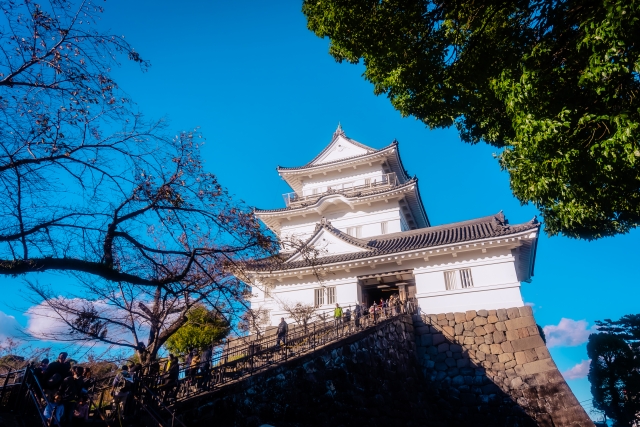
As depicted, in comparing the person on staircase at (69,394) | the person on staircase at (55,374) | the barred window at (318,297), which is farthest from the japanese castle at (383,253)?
the person on staircase at (55,374)

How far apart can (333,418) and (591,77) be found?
8.04 m

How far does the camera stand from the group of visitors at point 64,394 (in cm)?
595

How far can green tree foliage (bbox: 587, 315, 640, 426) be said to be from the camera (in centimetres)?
1978

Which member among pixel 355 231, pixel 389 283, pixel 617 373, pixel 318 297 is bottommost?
pixel 617 373

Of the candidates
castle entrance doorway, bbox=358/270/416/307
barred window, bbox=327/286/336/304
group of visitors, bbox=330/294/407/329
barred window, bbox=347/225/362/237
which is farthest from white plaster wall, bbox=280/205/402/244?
group of visitors, bbox=330/294/407/329

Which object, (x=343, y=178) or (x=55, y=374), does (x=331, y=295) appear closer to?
(x=343, y=178)

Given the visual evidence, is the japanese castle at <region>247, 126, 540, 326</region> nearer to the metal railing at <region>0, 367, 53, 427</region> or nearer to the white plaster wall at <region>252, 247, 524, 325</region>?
the white plaster wall at <region>252, 247, 524, 325</region>

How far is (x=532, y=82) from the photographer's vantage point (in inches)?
206

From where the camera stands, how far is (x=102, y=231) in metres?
5.70

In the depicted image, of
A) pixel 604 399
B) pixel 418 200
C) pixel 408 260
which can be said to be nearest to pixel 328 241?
pixel 408 260

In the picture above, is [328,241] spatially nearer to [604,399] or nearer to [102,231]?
[102,231]

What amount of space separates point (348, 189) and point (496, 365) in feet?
48.1

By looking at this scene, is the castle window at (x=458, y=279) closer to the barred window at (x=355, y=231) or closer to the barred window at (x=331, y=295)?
the barred window at (x=331, y=295)

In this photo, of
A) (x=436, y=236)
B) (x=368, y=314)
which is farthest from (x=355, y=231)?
(x=368, y=314)
